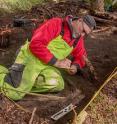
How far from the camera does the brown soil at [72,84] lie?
5.27 meters

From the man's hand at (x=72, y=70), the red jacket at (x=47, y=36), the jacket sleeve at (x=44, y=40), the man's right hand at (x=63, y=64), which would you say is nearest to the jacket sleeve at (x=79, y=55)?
the man's hand at (x=72, y=70)

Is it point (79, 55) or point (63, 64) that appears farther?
point (79, 55)

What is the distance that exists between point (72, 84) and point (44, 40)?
1093mm

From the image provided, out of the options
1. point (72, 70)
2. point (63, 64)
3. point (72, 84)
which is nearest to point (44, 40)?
point (63, 64)

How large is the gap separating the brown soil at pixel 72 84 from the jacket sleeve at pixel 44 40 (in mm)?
629

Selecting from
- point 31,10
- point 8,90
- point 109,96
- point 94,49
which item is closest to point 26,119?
point 8,90

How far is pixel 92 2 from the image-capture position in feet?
36.1

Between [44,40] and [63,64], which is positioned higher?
[44,40]

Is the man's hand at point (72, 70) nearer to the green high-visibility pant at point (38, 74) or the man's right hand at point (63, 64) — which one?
the man's right hand at point (63, 64)

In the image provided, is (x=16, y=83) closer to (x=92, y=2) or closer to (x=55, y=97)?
(x=55, y=97)

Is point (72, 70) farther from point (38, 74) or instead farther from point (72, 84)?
point (38, 74)

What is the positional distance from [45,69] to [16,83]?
0.49m

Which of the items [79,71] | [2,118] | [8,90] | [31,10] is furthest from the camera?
[31,10]

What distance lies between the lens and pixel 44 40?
5.51 m
